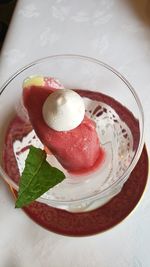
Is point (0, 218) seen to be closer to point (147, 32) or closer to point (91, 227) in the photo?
point (91, 227)

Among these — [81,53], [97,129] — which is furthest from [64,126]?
[81,53]

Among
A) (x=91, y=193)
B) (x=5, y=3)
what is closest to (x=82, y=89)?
(x=91, y=193)

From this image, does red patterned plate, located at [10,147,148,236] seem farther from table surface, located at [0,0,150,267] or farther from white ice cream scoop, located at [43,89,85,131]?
white ice cream scoop, located at [43,89,85,131]

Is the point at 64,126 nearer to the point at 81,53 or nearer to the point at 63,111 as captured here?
the point at 63,111

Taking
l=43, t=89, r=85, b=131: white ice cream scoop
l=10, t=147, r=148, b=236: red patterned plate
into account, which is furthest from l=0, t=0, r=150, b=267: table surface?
l=43, t=89, r=85, b=131: white ice cream scoop

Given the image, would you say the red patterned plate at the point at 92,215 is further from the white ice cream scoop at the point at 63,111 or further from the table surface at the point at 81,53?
the white ice cream scoop at the point at 63,111

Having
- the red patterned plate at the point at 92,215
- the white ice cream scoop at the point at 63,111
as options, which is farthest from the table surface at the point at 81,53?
the white ice cream scoop at the point at 63,111

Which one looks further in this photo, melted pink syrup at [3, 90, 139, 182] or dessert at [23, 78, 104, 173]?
melted pink syrup at [3, 90, 139, 182]
